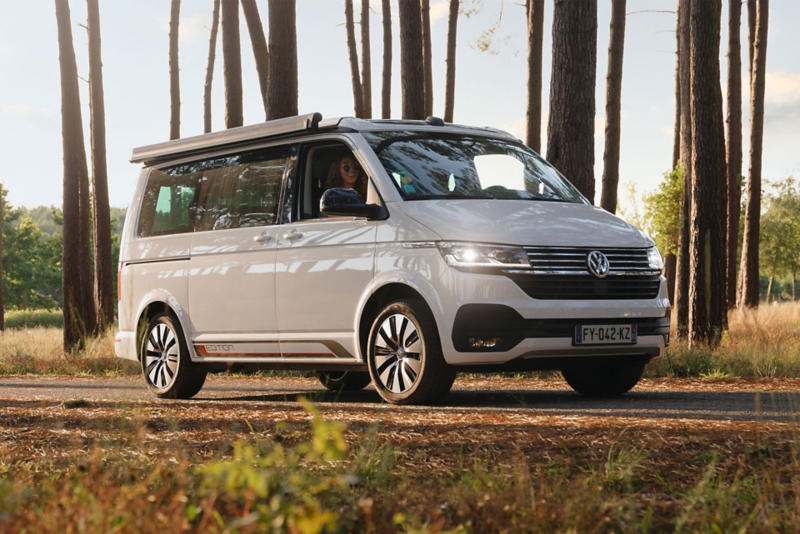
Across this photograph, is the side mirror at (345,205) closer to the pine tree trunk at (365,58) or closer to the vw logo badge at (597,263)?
the vw logo badge at (597,263)

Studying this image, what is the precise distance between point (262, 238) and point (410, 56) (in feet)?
27.6

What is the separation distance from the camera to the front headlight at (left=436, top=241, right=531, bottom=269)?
6.73 metres

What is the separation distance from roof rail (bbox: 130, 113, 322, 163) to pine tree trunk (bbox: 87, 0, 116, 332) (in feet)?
41.4

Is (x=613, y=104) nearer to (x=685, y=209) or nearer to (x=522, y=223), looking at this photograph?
(x=685, y=209)

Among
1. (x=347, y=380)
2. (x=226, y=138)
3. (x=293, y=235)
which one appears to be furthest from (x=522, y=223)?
(x=347, y=380)

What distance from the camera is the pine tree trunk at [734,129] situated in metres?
25.6

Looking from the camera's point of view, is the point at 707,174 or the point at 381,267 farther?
the point at 707,174

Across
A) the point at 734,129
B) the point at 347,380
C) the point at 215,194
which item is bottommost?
the point at 347,380

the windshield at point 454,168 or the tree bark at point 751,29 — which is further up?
the tree bark at point 751,29

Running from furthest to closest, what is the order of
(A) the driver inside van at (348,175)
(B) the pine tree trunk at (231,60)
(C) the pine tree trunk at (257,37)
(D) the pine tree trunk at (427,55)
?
(D) the pine tree trunk at (427,55), (B) the pine tree trunk at (231,60), (C) the pine tree trunk at (257,37), (A) the driver inside van at (348,175)

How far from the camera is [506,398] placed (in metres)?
8.02

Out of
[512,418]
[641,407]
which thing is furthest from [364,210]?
[641,407]

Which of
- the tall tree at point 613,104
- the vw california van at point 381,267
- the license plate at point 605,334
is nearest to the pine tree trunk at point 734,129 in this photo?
the tall tree at point 613,104

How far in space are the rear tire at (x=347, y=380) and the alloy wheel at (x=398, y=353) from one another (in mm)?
2541
